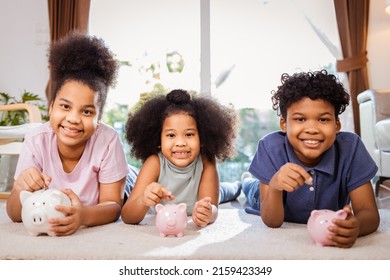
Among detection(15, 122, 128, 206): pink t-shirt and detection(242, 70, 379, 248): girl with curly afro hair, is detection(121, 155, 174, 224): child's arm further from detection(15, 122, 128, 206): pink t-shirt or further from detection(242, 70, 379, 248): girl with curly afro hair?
detection(242, 70, 379, 248): girl with curly afro hair

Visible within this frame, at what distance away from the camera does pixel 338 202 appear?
1.43 m

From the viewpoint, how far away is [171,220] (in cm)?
120

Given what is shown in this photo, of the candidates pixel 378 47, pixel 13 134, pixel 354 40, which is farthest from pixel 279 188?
pixel 378 47

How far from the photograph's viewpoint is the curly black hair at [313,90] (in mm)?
1320

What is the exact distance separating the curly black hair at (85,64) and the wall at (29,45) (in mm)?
2422

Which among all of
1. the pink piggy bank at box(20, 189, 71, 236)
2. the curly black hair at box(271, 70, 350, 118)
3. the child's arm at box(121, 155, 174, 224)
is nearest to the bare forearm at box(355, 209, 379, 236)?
the curly black hair at box(271, 70, 350, 118)

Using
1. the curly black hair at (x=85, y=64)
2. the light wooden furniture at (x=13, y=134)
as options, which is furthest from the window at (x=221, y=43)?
the curly black hair at (x=85, y=64)

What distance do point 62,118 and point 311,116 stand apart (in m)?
0.74

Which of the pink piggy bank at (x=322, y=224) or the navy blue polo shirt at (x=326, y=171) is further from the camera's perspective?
the navy blue polo shirt at (x=326, y=171)

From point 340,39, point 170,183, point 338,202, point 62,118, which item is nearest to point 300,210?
point 338,202

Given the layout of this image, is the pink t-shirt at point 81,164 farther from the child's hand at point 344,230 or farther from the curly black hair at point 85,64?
the child's hand at point 344,230

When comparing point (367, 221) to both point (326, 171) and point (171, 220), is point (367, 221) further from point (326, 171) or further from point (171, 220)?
point (171, 220)
